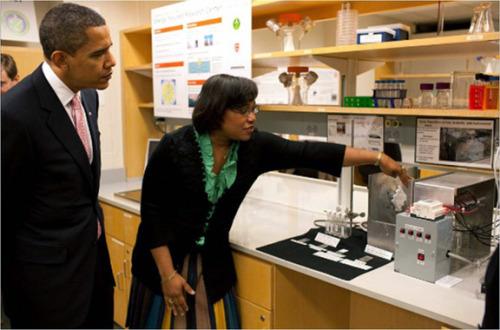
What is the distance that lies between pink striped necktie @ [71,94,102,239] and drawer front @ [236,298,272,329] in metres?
0.71

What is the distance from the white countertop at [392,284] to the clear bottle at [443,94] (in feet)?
2.37

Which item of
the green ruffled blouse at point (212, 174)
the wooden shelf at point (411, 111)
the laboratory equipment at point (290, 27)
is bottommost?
the green ruffled blouse at point (212, 174)

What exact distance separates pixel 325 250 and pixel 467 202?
1.90 feet

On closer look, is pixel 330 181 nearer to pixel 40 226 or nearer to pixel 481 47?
pixel 481 47

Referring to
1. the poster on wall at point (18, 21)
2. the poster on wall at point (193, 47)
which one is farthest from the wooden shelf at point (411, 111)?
the poster on wall at point (18, 21)

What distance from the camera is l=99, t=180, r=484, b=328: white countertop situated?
1380 mm

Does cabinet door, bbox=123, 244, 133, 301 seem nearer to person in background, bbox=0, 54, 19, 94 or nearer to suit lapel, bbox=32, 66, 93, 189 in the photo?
person in background, bbox=0, 54, 19, 94

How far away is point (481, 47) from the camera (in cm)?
181

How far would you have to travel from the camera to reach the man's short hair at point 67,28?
1443 millimetres

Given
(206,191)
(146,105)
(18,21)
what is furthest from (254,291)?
(18,21)

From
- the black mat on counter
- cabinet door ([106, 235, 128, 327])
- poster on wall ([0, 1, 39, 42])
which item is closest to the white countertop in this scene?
the black mat on counter

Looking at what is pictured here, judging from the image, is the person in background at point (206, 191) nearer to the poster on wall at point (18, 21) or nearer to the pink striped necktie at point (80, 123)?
the pink striped necktie at point (80, 123)

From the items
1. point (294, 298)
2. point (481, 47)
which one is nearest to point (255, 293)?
point (294, 298)

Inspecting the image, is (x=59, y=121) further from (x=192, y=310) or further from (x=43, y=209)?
(x=192, y=310)
